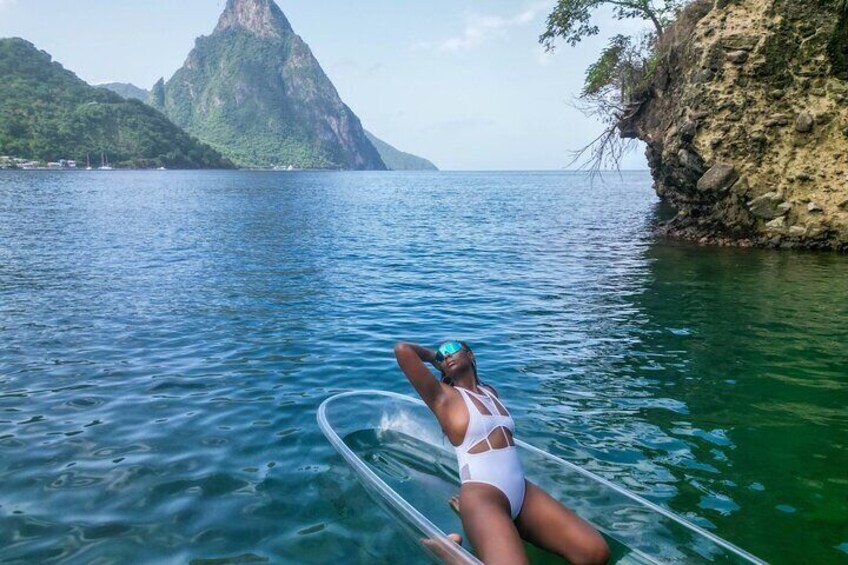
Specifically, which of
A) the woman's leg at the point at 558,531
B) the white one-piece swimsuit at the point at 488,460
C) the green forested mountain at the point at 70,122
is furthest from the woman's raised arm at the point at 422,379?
the green forested mountain at the point at 70,122

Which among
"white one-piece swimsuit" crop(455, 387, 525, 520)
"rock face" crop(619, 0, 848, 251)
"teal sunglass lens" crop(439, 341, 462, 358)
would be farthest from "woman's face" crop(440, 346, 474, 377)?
"rock face" crop(619, 0, 848, 251)

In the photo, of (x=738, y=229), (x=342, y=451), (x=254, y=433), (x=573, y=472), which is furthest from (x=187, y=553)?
(x=738, y=229)

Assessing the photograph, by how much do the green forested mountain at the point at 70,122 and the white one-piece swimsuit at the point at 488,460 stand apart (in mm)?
177808

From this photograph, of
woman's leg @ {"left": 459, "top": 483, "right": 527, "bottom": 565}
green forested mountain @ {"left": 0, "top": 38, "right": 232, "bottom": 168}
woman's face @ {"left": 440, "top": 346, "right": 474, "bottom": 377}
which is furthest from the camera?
green forested mountain @ {"left": 0, "top": 38, "right": 232, "bottom": 168}

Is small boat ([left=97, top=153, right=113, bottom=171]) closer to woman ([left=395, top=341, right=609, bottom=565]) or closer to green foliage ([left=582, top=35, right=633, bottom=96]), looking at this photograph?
green foliage ([left=582, top=35, right=633, bottom=96])

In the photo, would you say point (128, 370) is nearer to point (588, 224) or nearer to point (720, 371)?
point (720, 371)

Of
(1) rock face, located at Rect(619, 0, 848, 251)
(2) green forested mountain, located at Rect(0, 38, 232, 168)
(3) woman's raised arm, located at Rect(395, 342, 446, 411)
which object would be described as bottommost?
(3) woman's raised arm, located at Rect(395, 342, 446, 411)

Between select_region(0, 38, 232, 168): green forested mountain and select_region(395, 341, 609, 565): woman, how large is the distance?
177508 millimetres

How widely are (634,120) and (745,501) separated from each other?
36576 millimetres

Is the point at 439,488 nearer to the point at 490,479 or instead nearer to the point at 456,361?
the point at 490,479

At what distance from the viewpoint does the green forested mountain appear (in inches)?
6033

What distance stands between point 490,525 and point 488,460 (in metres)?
0.61

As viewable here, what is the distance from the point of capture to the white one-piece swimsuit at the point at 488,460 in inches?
212

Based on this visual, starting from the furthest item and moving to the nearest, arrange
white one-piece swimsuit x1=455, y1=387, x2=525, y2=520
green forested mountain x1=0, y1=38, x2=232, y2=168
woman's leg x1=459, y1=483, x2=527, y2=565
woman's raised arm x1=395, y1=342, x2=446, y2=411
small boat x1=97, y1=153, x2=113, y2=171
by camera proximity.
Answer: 1. small boat x1=97, y1=153, x2=113, y2=171
2. green forested mountain x1=0, y1=38, x2=232, y2=168
3. woman's raised arm x1=395, y1=342, x2=446, y2=411
4. white one-piece swimsuit x1=455, y1=387, x2=525, y2=520
5. woman's leg x1=459, y1=483, x2=527, y2=565
